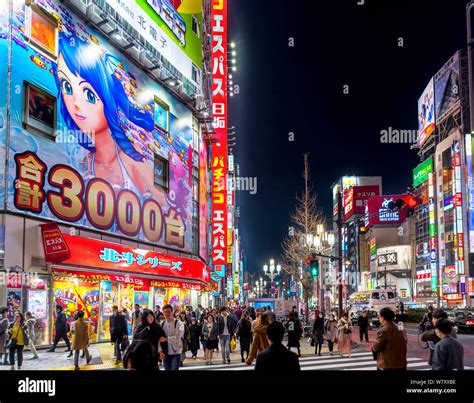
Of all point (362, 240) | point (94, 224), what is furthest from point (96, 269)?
point (362, 240)

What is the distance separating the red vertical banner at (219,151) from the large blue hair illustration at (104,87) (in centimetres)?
1361

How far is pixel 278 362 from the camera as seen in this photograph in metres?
5.93

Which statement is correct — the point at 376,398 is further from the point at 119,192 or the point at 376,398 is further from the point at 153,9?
the point at 153,9

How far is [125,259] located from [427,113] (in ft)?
274

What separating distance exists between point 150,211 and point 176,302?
6853mm

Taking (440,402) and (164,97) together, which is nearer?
(440,402)

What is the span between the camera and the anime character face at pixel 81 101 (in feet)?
83.6

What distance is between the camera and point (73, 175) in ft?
84.6

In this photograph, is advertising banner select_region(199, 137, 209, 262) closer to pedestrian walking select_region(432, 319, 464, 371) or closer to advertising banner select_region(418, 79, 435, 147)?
pedestrian walking select_region(432, 319, 464, 371)

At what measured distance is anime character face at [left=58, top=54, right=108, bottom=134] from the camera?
83.6ft

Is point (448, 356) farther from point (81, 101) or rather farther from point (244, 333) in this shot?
point (81, 101)

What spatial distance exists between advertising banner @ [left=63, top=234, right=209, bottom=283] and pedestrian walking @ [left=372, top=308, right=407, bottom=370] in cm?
1671

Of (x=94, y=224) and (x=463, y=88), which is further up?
(x=463, y=88)

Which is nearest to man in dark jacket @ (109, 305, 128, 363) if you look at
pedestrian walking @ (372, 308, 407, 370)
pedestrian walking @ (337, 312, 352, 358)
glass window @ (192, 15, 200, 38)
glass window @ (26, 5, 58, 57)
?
pedestrian walking @ (337, 312, 352, 358)
